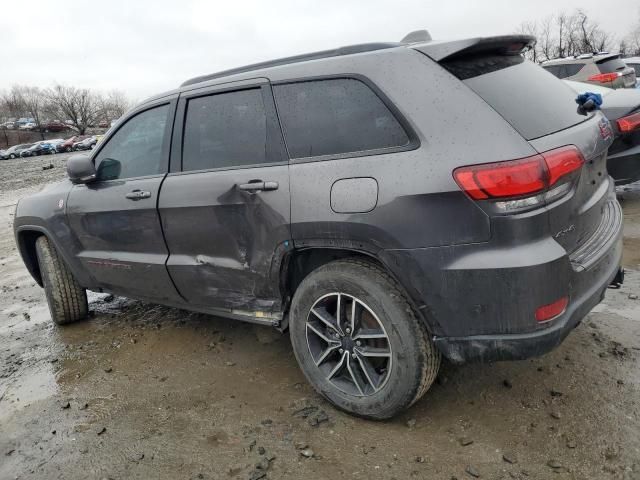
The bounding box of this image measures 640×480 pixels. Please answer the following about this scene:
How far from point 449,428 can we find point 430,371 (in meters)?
0.35

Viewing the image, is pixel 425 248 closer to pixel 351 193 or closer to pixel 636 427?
pixel 351 193

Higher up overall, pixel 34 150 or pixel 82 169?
pixel 82 169

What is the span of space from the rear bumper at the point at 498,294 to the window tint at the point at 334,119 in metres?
0.59

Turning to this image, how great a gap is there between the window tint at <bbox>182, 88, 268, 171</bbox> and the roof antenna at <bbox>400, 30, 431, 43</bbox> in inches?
35.2

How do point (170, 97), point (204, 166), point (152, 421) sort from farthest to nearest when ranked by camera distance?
point (170, 97) → point (204, 166) → point (152, 421)

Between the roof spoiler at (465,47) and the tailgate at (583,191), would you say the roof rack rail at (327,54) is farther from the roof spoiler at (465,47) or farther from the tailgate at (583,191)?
the tailgate at (583,191)

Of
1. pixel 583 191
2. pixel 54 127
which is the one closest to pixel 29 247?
pixel 583 191

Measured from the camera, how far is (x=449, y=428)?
2.53 metres

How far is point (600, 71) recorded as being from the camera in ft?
29.1

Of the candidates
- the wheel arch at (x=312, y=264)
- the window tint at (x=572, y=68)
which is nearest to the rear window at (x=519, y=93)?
the wheel arch at (x=312, y=264)

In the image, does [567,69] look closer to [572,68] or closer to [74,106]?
[572,68]

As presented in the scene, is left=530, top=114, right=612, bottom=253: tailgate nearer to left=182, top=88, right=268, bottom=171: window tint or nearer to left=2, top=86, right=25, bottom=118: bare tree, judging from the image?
left=182, top=88, right=268, bottom=171: window tint

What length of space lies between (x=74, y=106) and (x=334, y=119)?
96.5 meters

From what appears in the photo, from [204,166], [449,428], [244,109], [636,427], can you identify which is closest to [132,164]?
[204,166]
